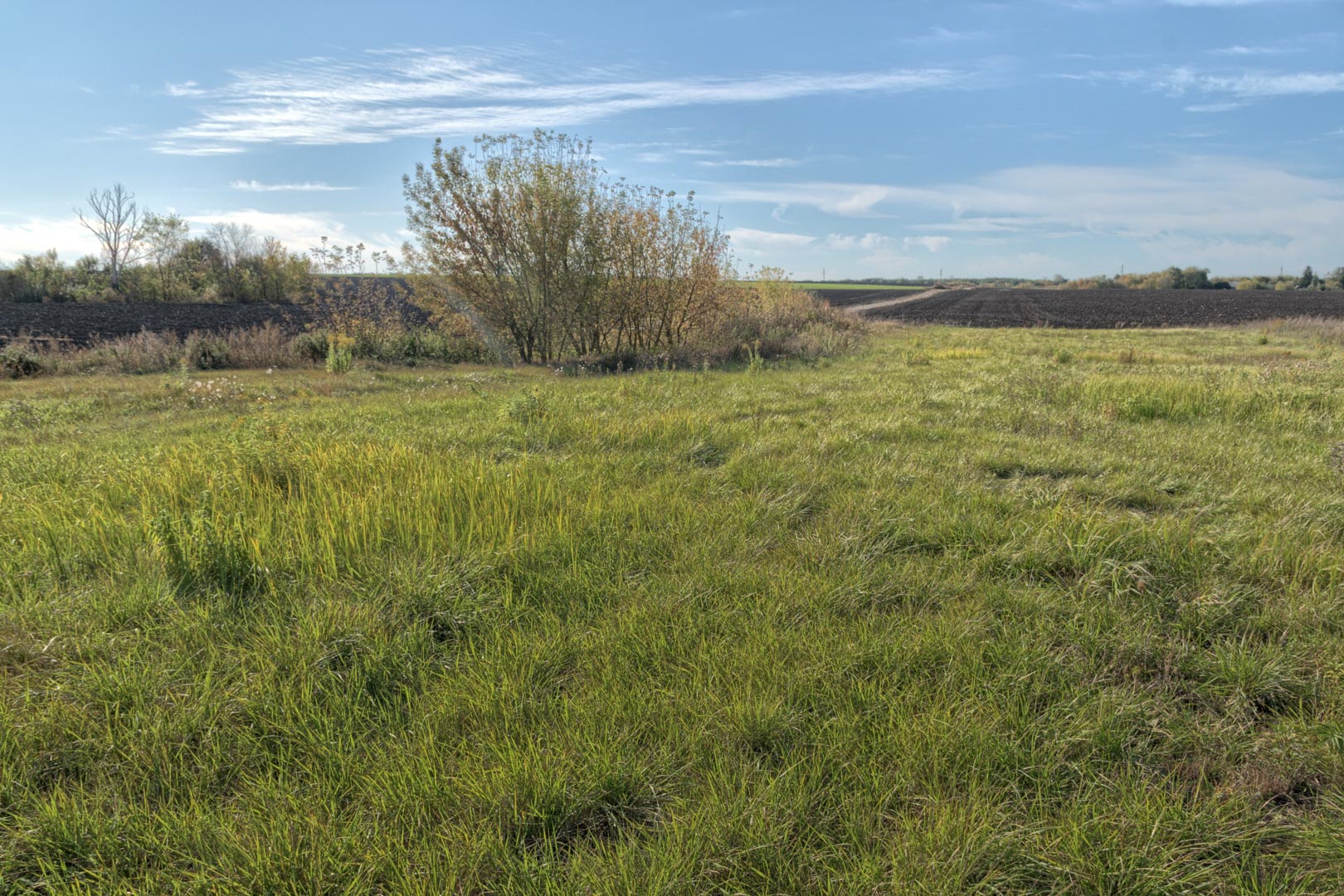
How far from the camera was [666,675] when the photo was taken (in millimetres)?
2525

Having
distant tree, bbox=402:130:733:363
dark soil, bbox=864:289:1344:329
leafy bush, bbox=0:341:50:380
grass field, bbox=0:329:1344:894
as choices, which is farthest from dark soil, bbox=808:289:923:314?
grass field, bbox=0:329:1344:894

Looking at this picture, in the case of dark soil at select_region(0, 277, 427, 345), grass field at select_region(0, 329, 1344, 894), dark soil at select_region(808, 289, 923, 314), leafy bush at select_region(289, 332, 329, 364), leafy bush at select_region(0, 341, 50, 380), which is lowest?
grass field at select_region(0, 329, 1344, 894)

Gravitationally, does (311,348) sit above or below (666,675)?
above

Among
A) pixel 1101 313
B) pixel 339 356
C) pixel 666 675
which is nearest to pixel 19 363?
pixel 339 356

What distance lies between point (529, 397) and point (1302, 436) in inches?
338

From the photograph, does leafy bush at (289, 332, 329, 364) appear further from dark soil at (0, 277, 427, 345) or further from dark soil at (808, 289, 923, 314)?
dark soil at (808, 289, 923, 314)

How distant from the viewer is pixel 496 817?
188cm

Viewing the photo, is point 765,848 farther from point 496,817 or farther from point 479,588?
point 479,588

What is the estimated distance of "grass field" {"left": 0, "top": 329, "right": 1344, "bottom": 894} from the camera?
1.78 meters

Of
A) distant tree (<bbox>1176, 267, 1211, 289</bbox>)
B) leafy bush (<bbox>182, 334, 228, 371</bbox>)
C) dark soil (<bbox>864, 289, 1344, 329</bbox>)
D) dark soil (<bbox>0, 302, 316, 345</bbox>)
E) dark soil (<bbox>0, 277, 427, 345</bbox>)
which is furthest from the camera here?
distant tree (<bbox>1176, 267, 1211, 289</bbox>)

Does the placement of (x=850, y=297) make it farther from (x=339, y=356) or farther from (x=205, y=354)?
(x=205, y=354)

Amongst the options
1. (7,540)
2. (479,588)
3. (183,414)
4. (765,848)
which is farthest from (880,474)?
(183,414)

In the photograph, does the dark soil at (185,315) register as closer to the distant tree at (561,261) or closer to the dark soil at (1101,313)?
the distant tree at (561,261)

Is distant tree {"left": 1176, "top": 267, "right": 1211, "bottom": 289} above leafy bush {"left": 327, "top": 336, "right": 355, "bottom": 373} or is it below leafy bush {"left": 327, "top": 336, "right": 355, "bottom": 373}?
above
